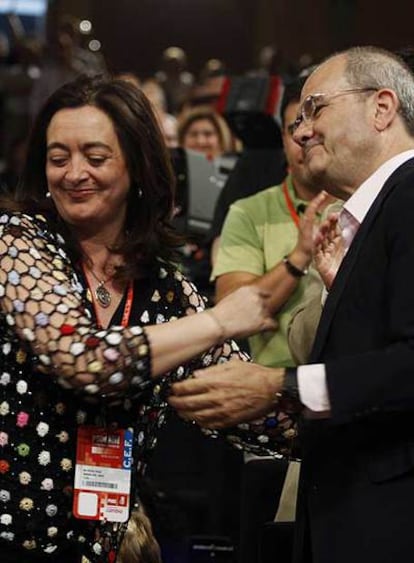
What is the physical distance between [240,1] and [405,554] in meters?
8.61

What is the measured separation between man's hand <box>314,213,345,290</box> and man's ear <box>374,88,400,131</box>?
0.25m

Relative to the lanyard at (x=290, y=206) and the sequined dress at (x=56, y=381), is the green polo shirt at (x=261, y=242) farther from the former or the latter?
the sequined dress at (x=56, y=381)

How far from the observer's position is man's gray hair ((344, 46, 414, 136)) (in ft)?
7.83

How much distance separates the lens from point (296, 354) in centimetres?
300

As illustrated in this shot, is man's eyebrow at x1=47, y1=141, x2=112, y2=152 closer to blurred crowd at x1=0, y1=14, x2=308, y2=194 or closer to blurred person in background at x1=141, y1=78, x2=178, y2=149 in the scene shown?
blurred crowd at x1=0, y1=14, x2=308, y2=194

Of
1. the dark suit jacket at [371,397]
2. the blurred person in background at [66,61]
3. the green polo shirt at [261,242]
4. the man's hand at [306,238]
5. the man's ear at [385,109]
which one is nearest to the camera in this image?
the dark suit jacket at [371,397]

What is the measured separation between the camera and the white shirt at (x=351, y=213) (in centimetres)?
215

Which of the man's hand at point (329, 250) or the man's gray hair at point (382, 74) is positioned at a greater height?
the man's gray hair at point (382, 74)

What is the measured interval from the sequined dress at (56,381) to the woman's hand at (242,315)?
15cm

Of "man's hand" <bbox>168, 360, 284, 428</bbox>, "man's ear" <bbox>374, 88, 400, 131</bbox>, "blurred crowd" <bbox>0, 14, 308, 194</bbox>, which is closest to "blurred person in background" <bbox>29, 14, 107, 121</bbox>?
"blurred crowd" <bbox>0, 14, 308, 194</bbox>

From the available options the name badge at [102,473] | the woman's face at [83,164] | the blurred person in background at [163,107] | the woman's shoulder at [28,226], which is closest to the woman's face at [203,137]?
the blurred person in background at [163,107]

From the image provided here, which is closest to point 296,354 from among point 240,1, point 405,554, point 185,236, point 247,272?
point 185,236

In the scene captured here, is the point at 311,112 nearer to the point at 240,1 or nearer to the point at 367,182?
the point at 367,182

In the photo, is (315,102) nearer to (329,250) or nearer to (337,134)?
(337,134)
